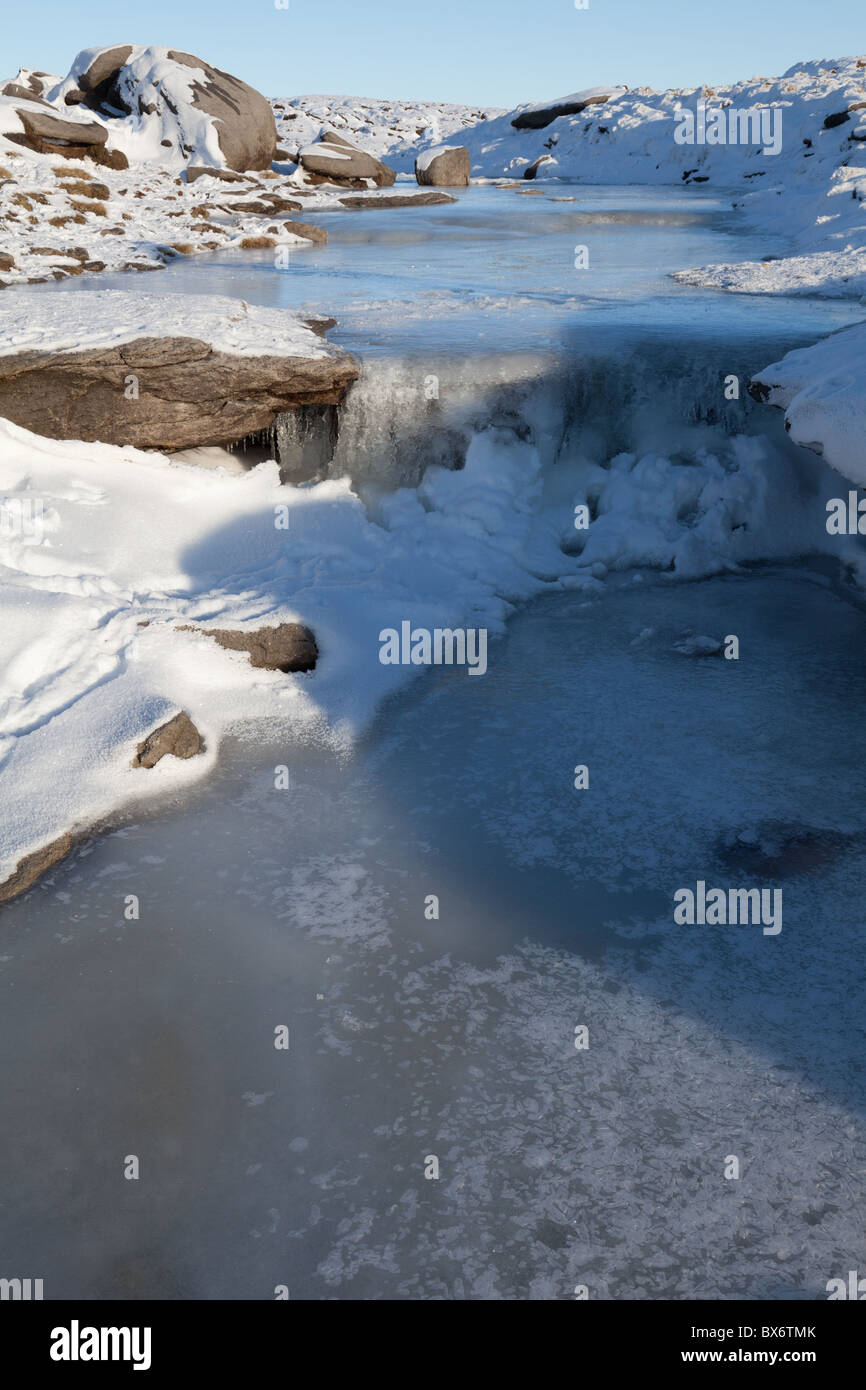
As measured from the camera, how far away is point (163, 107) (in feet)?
78.8

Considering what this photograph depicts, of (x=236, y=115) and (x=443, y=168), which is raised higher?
(x=443, y=168)

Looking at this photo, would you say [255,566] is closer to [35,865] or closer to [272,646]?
[272,646]

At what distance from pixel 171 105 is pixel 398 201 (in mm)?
5494

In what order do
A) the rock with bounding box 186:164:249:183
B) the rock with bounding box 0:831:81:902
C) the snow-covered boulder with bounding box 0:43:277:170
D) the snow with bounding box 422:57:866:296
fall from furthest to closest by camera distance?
the snow-covered boulder with bounding box 0:43:277:170, the rock with bounding box 186:164:249:183, the snow with bounding box 422:57:866:296, the rock with bounding box 0:831:81:902

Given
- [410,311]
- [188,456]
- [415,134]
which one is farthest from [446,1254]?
[415,134]

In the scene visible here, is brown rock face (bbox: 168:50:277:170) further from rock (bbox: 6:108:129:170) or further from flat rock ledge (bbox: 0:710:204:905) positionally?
flat rock ledge (bbox: 0:710:204:905)

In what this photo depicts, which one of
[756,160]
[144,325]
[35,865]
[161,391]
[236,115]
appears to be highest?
[756,160]

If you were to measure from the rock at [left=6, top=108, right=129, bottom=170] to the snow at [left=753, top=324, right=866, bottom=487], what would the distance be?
18.4 meters

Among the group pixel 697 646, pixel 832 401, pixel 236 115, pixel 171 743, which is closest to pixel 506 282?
pixel 832 401

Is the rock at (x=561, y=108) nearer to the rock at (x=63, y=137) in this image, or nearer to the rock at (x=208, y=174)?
the rock at (x=208, y=174)

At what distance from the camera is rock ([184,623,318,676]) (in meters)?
6.11

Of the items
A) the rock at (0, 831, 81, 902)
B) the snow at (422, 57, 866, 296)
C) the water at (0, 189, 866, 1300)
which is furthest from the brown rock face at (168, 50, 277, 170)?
the rock at (0, 831, 81, 902)

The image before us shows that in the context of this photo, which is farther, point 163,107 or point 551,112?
point 551,112
